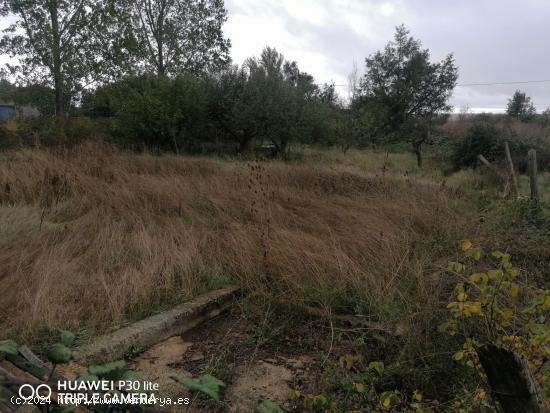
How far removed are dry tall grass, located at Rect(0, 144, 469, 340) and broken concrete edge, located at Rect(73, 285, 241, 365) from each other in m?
0.13

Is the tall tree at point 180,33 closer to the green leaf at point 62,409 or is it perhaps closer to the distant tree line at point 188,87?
the distant tree line at point 188,87

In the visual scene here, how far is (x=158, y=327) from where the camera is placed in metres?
2.79

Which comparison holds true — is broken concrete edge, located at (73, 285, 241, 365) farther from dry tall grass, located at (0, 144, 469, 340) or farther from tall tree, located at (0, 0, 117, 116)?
tall tree, located at (0, 0, 117, 116)

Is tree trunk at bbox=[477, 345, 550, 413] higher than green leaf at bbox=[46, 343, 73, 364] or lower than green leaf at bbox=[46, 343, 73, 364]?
lower

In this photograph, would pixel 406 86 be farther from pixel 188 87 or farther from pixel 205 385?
pixel 205 385

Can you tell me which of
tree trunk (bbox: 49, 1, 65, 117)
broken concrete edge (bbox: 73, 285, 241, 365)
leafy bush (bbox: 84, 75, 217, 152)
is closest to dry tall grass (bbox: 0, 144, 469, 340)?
broken concrete edge (bbox: 73, 285, 241, 365)

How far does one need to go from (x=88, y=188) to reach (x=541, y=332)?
20.0 feet

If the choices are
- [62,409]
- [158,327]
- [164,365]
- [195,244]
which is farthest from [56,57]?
[62,409]

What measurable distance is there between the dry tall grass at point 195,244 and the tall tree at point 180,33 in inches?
601

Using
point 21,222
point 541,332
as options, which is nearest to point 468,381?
point 541,332

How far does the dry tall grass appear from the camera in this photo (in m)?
2.96

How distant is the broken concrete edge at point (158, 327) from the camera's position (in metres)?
2.41

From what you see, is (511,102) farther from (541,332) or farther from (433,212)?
(541,332)

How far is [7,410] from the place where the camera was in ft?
4.39
